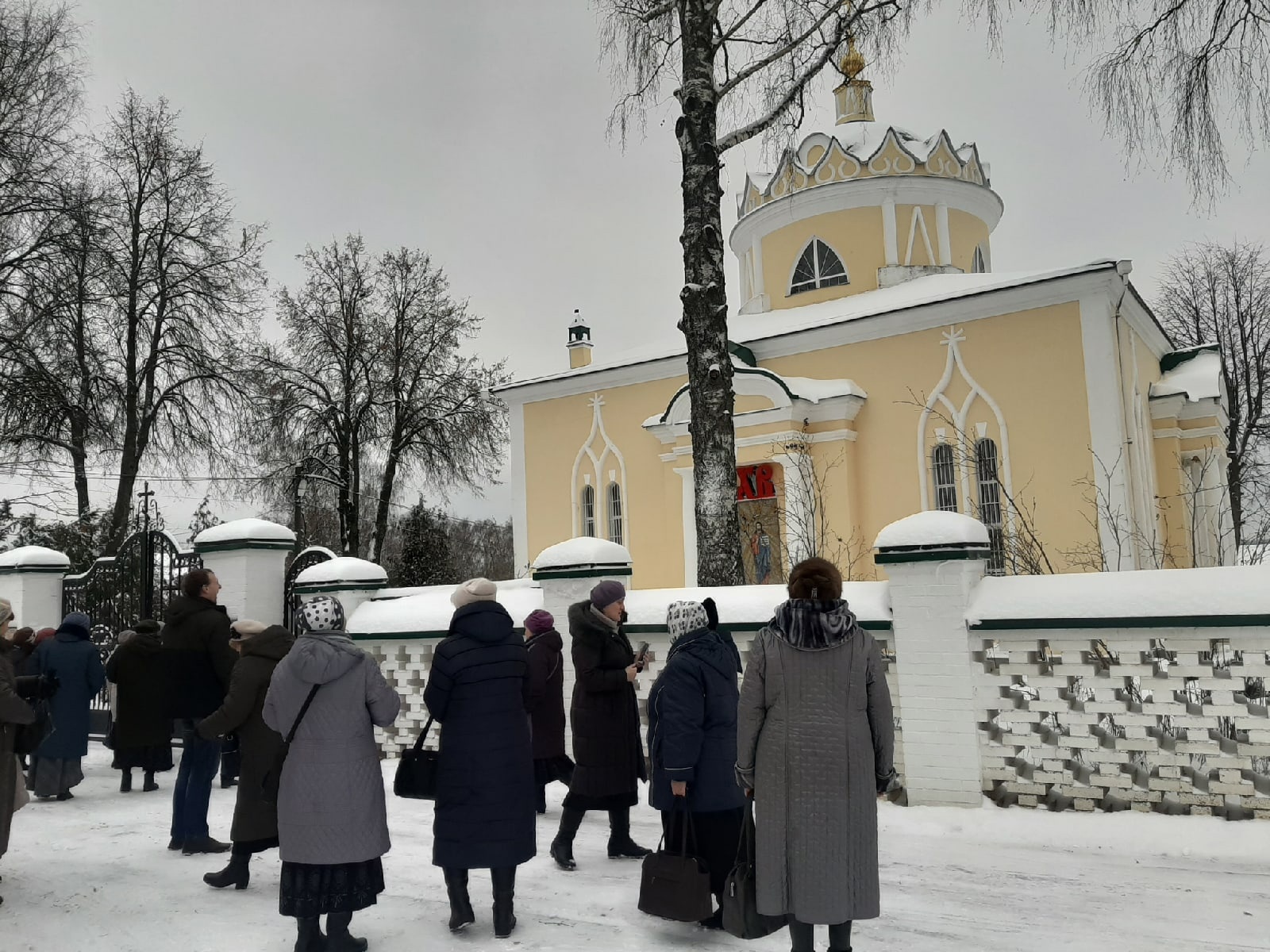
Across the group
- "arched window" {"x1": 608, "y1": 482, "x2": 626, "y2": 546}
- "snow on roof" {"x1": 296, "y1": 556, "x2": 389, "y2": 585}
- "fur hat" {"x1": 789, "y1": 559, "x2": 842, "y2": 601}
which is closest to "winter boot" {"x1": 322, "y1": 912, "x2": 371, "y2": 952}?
"fur hat" {"x1": 789, "y1": 559, "x2": 842, "y2": 601}

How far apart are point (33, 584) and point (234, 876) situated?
787 cm

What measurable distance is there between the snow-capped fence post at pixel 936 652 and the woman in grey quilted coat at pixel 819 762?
254cm

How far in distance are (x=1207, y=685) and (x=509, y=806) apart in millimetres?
3876

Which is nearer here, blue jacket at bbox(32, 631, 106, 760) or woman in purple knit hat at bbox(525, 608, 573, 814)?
woman in purple knit hat at bbox(525, 608, 573, 814)

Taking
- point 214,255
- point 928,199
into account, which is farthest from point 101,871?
point 214,255

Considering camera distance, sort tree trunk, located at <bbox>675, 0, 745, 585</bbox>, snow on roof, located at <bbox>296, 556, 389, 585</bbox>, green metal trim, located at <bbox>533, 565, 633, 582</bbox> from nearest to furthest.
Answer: green metal trim, located at <bbox>533, 565, 633, 582</bbox> < tree trunk, located at <bbox>675, 0, 745, 585</bbox> < snow on roof, located at <bbox>296, 556, 389, 585</bbox>

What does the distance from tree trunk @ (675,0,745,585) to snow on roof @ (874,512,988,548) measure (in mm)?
1984

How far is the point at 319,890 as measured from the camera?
4074 millimetres

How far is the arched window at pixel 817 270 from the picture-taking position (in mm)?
18141

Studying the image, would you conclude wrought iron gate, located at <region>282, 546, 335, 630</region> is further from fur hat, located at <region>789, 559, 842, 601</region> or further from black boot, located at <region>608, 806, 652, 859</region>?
fur hat, located at <region>789, 559, 842, 601</region>

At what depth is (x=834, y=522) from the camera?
1475 cm

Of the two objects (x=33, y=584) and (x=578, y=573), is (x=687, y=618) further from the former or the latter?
(x=33, y=584)

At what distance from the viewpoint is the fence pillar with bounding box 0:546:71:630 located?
11.2m

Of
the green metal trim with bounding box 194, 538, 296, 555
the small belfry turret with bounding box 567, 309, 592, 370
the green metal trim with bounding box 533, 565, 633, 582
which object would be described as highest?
the small belfry turret with bounding box 567, 309, 592, 370
